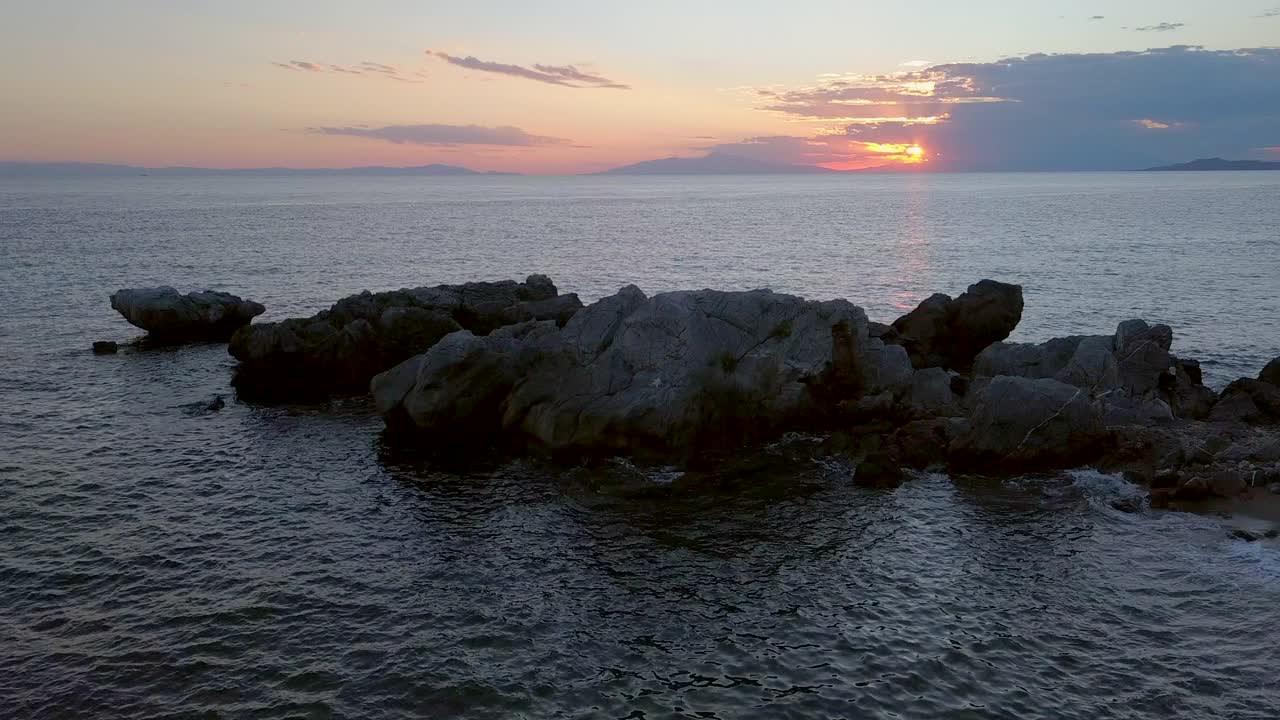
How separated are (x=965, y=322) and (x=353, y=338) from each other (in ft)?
118

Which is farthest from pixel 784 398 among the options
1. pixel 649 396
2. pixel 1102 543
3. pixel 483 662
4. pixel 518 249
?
pixel 518 249

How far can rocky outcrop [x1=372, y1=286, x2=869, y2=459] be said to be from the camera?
3934 centimetres

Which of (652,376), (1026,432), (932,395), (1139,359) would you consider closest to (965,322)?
(1139,359)

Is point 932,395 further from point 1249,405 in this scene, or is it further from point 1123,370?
point 1249,405

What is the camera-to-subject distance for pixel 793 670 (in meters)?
23.2

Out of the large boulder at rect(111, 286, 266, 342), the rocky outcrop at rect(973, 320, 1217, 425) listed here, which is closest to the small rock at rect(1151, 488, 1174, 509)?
the rocky outcrop at rect(973, 320, 1217, 425)

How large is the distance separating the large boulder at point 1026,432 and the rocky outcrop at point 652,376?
729 centimetres

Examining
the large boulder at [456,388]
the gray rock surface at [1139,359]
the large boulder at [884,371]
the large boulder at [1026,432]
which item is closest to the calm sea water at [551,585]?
the large boulder at [1026,432]

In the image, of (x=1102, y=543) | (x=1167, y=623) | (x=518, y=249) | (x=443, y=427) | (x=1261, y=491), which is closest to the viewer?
(x=1167, y=623)

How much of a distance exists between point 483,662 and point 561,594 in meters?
4.13

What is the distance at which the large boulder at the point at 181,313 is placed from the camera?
61.8m

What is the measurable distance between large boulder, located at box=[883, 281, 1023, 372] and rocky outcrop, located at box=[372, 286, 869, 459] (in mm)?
11189

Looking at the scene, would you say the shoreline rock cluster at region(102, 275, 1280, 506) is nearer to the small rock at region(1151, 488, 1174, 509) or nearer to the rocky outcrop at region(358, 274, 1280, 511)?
the rocky outcrop at region(358, 274, 1280, 511)

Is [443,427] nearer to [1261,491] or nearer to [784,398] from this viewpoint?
[784,398]
